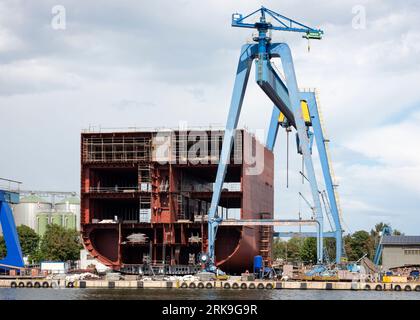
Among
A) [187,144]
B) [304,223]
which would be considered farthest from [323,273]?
[187,144]

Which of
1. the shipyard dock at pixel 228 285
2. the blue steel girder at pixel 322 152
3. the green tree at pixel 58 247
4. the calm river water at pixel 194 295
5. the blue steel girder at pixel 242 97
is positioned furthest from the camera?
the green tree at pixel 58 247

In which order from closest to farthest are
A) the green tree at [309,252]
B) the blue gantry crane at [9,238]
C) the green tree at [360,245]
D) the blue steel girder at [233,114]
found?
1. the blue steel girder at [233,114]
2. the blue gantry crane at [9,238]
3. the green tree at [309,252]
4. the green tree at [360,245]

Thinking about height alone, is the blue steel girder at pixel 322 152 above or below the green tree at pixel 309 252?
above

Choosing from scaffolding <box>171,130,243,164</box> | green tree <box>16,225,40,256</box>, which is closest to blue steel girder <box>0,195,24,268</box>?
scaffolding <box>171,130,243,164</box>

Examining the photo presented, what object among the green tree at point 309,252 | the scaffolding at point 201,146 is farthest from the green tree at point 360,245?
the scaffolding at point 201,146

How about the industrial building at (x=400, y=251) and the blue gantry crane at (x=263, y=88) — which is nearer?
the blue gantry crane at (x=263, y=88)

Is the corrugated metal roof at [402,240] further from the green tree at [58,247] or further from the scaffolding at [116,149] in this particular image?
the green tree at [58,247]

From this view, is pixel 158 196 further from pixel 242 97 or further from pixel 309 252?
pixel 309 252

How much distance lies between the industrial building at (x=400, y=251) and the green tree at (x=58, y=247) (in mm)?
61916

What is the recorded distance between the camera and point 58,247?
137 meters

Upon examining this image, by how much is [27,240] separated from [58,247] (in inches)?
715

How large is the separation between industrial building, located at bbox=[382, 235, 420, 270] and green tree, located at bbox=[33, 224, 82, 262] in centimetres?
6192

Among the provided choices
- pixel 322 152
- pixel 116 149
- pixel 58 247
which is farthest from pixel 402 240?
pixel 58 247

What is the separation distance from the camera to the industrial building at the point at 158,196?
77.4 metres
